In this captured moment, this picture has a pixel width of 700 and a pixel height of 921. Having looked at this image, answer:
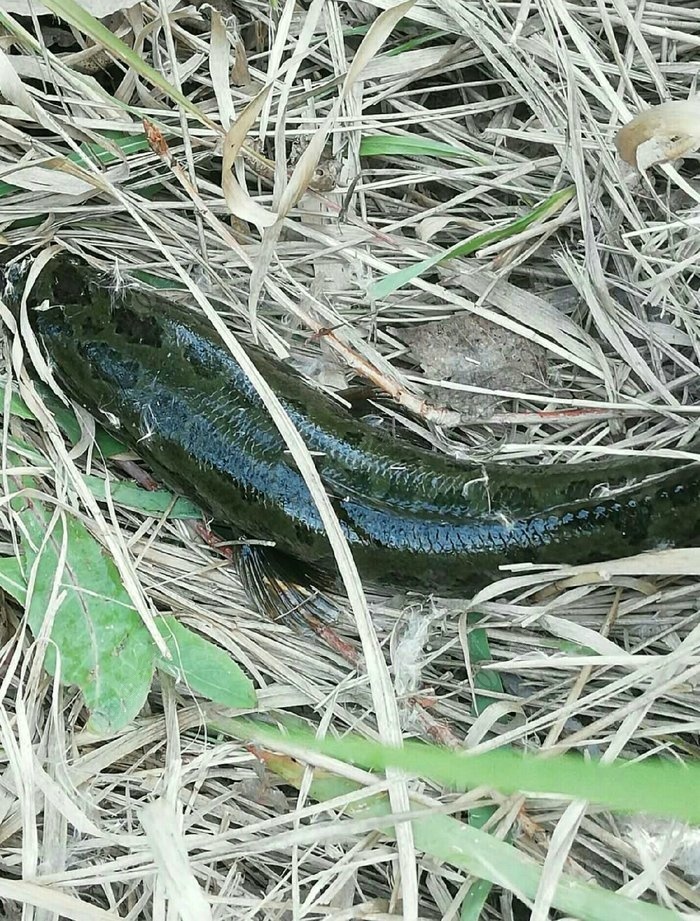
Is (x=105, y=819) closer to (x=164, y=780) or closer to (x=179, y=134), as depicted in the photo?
(x=164, y=780)

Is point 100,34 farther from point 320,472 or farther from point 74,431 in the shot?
point 320,472

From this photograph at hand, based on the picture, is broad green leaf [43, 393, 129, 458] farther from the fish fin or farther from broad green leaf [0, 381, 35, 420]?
the fish fin

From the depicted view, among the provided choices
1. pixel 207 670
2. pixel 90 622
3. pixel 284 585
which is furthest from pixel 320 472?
pixel 90 622

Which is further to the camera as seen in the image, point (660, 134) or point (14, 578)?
point (14, 578)

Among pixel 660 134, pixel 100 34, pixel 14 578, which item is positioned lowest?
pixel 14 578

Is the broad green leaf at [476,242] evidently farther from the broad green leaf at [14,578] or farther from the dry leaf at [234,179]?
the broad green leaf at [14,578]

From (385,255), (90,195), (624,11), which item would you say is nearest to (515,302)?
(385,255)
